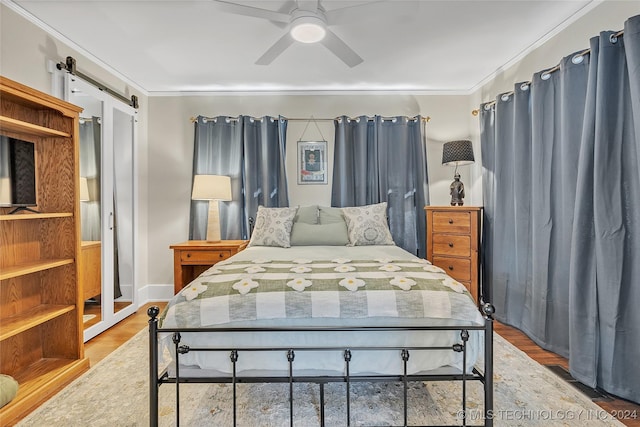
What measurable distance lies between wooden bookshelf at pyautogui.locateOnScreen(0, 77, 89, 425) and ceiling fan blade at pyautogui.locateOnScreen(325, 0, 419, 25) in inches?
75.0

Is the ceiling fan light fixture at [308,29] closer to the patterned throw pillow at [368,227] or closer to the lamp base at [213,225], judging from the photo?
the patterned throw pillow at [368,227]

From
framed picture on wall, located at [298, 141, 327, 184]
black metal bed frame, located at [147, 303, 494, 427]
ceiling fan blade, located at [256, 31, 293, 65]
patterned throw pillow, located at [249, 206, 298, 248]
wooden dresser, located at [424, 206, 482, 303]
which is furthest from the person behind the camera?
framed picture on wall, located at [298, 141, 327, 184]

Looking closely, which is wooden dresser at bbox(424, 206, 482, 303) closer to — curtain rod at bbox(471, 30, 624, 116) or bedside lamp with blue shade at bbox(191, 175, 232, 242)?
curtain rod at bbox(471, 30, 624, 116)

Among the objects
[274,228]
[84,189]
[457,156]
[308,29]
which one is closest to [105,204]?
[84,189]

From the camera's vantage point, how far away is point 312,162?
417cm

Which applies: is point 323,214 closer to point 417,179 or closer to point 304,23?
point 417,179

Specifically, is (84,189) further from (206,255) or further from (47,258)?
(206,255)

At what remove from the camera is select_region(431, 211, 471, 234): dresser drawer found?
3.50 m

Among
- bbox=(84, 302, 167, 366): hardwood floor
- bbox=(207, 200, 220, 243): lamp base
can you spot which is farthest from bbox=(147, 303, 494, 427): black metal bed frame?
bbox=(207, 200, 220, 243): lamp base

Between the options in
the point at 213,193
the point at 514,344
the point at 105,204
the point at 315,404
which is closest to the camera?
the point at 315,404

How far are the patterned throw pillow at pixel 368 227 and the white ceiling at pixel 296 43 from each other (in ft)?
4.86

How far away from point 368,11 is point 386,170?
2219 millimetres

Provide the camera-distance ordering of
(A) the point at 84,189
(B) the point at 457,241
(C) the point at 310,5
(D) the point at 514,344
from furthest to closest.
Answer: (B) the point at 457,241 → (A) the point at 84,189 → (D) the point at 514,344 → (C) the point at 310,5

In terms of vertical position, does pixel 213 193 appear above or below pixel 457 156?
below
